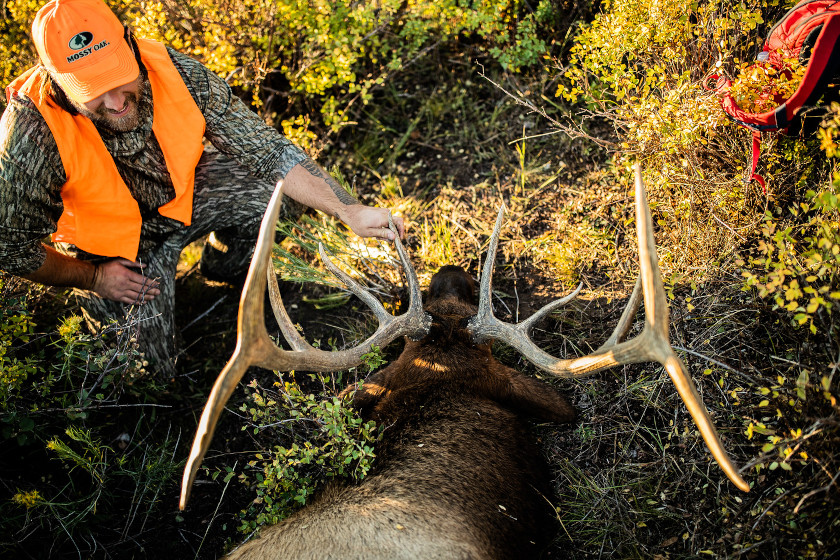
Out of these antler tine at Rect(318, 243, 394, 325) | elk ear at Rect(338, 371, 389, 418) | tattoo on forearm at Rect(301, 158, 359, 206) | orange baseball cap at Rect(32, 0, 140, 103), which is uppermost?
orange baseball cap at Rect(32, 0, 140, 103)

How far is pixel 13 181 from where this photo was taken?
9.74 feet

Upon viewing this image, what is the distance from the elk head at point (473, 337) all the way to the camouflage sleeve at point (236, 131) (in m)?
1.03

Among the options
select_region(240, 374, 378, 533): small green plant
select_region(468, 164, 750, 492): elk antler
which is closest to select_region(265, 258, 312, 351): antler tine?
select_region(240, 374, 378, 533): small green plant

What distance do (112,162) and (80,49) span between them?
2.11 ft

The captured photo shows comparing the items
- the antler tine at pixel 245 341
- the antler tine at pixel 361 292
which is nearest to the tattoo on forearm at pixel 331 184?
the antler tine at pixel 361 292

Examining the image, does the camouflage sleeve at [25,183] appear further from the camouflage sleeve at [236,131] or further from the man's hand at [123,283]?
the camouflage sleeve at [236,131]

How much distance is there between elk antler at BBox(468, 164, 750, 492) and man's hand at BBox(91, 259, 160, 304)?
227 cm

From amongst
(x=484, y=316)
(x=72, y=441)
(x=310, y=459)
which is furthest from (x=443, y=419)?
(x=72, y=441)

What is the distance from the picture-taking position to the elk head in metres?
1.94

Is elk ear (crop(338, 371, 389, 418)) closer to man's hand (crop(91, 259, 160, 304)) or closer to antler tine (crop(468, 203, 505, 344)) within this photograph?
antler tine (crop(468, 203, 505, 344))

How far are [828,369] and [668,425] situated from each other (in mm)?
952

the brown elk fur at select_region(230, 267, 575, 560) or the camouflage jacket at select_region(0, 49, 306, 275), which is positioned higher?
the camouflage jacket at select_region(0, 49, 306, 275)

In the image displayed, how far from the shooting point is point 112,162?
329 centimetres

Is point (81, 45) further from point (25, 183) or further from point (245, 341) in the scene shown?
point (245, 341)
